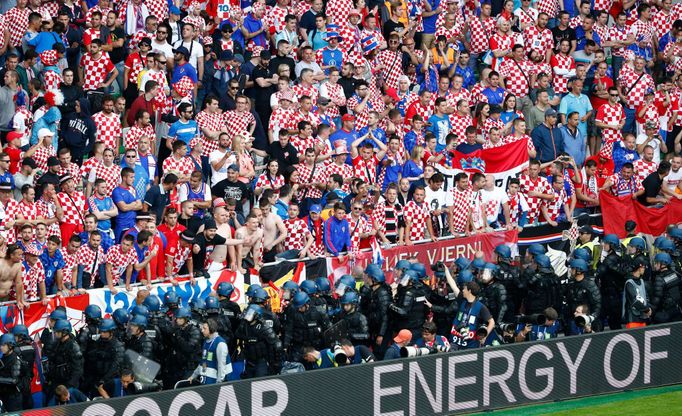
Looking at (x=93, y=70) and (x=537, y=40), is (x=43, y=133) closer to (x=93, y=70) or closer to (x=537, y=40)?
(x=93, y=70)

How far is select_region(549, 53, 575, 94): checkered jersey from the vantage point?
28.2 m

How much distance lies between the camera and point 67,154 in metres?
21.4

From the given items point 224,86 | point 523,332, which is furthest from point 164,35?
point 523,332

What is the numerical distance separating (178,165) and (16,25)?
3859mm

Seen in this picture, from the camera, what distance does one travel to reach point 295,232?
2236 cm

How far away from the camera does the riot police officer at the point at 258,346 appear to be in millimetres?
19125

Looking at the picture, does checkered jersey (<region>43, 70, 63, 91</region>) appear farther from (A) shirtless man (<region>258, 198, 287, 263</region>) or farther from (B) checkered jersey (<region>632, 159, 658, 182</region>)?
(B) checkered jersey (<region>632, 159, 658, 182</region>)

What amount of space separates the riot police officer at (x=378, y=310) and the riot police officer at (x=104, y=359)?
3822mm

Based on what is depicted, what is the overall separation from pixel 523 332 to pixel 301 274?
352cm

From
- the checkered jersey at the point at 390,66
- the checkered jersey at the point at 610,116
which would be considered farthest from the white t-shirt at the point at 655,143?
the checkered jersey at the point at 390,66

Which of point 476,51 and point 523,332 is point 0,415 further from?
point 476,51

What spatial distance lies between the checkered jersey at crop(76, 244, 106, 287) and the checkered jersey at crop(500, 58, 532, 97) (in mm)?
9967

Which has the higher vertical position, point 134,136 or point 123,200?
point 134,136

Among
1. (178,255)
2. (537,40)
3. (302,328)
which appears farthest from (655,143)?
(178,255)
